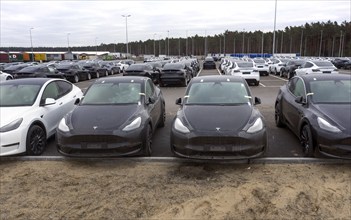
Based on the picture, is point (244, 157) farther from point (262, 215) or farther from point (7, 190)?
point (7, 190)

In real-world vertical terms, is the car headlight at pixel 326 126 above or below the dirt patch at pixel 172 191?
above

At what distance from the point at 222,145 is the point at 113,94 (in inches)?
120

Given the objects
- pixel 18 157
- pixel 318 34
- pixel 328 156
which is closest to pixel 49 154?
pixel 18 157

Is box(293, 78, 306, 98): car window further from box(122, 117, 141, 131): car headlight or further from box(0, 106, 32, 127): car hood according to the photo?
box(0, 106, 32, 127): car hood

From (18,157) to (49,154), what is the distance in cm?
62

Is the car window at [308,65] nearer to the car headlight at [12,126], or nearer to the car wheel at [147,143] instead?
the car wheel at [147,143]

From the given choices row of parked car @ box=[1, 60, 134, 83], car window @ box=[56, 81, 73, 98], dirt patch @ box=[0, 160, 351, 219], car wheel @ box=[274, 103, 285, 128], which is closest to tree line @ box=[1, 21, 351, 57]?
row of parked car @ box=[1, 60, 134, 83]

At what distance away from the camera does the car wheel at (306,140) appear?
6.25 m

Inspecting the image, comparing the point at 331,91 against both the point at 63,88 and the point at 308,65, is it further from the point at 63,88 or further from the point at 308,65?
the point at 308,65

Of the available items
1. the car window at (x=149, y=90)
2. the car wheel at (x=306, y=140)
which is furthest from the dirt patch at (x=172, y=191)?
the car window at (x=149, y=90)

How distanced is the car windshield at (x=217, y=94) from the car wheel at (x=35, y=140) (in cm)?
307

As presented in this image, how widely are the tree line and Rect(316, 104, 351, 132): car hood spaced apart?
95.0 metres

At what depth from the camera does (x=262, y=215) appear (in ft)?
14.3

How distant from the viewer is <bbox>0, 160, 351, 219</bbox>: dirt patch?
4.45 metres
